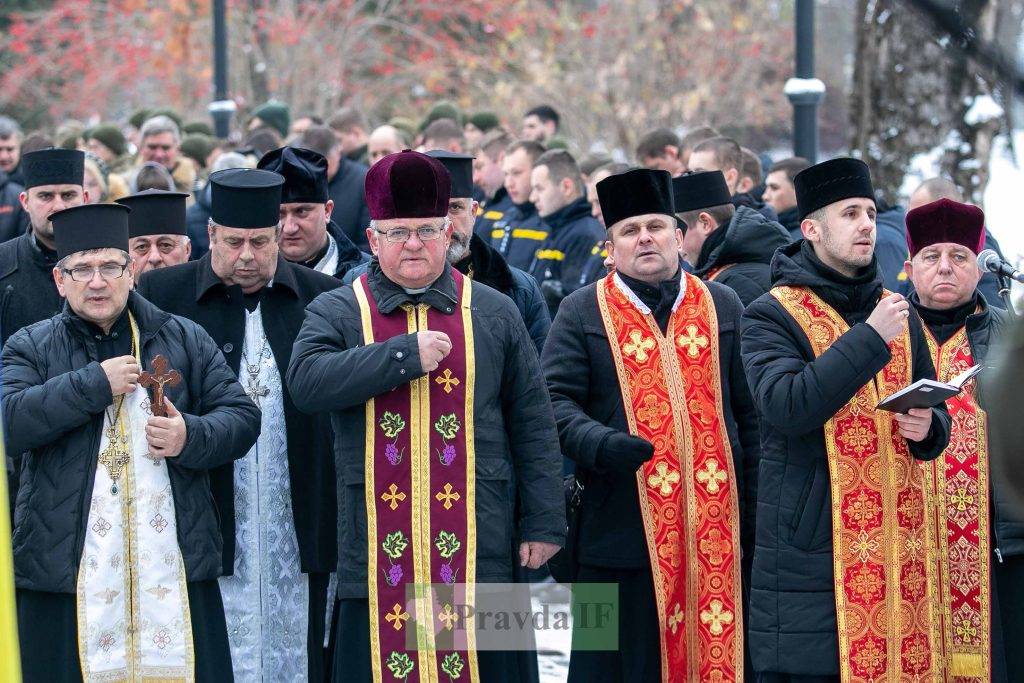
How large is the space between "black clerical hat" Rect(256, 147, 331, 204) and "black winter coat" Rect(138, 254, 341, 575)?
0.75 m

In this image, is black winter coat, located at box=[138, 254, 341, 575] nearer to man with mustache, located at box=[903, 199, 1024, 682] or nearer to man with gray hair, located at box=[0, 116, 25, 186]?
man with mustache, located at box=[903, 199, 1024, 682]

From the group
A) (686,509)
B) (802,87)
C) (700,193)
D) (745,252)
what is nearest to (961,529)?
(686,509)

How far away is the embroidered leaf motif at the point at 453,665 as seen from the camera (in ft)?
15.5

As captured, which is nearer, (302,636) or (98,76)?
(302,636)

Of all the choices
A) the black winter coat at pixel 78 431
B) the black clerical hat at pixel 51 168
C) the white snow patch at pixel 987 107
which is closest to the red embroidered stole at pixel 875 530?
the black winter coat at pixel 78 431

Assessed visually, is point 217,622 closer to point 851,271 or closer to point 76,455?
point 76,455

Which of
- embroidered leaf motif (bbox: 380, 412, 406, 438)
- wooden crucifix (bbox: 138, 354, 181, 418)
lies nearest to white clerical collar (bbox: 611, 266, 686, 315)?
embroidered leaf motif (bbox: 380, 412, 406, 438)

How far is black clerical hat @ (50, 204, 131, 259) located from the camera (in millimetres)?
4910

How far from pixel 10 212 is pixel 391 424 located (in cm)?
529

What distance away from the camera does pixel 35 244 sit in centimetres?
595

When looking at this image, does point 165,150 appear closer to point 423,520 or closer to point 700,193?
point 700,193

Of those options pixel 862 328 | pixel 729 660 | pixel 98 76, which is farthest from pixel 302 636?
pixel 98 76

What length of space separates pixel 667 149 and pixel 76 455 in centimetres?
614

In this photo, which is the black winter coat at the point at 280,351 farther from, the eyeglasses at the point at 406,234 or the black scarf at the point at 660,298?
the black scarf at the point at 660,298
